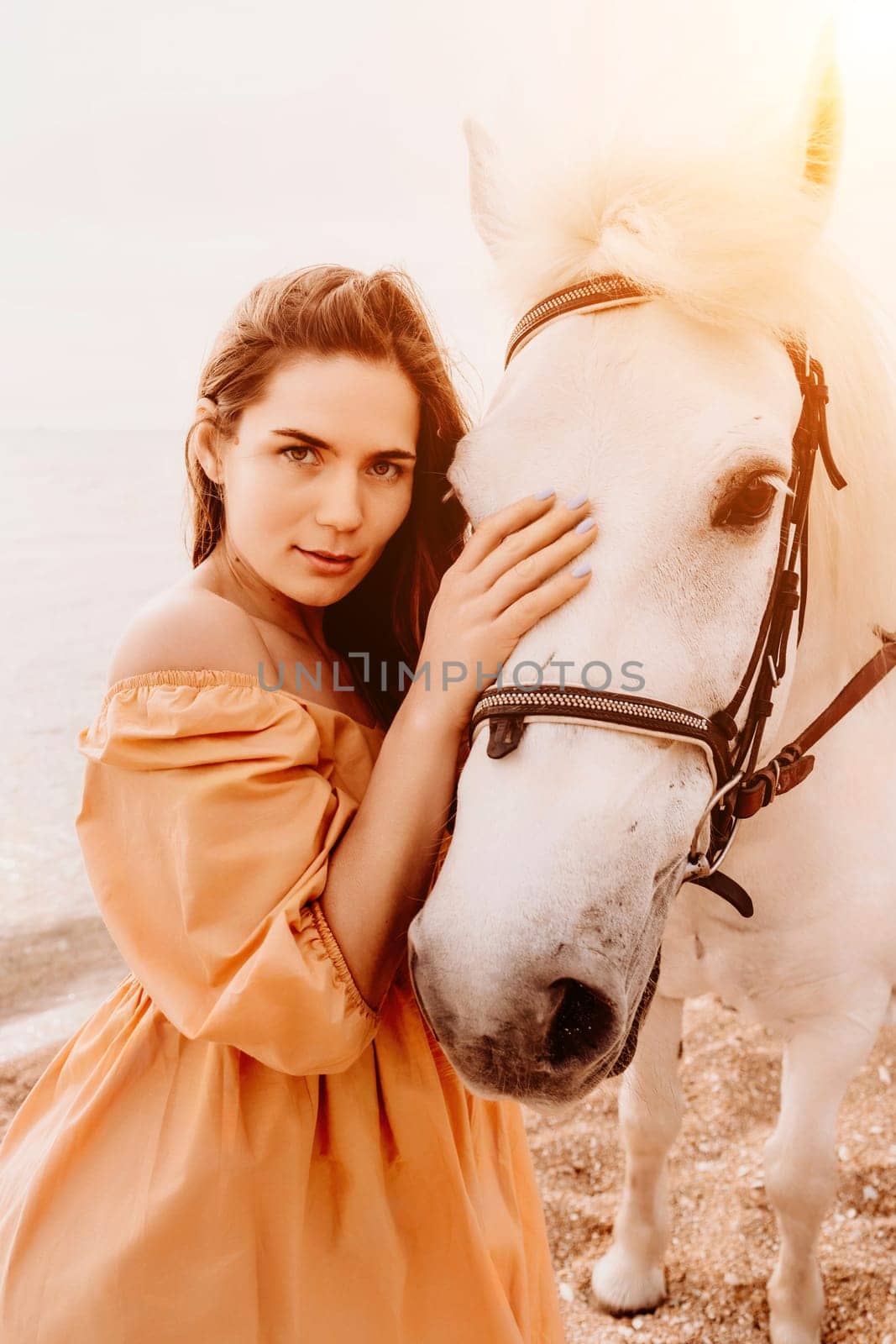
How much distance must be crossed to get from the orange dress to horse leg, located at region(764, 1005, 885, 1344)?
716 millimetres

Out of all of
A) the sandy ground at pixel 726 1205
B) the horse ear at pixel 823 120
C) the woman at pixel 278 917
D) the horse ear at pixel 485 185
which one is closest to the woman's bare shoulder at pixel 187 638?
the woman at pixel 278 917

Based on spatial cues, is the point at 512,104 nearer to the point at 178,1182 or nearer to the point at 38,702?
the point at 178,1182

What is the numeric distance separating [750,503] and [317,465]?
1.68 feet

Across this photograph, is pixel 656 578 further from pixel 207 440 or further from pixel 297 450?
pixel 207 440

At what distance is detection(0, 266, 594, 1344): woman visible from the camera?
93 cm

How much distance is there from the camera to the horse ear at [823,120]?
1.11 meters

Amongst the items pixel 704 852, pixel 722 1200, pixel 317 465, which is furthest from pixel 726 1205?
pixel 317 465

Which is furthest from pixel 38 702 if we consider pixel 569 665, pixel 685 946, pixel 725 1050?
pixel 569 665

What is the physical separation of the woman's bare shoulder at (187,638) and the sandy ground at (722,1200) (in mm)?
1517

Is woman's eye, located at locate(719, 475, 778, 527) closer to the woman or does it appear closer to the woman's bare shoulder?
the woman

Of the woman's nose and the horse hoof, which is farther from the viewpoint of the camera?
the horse hoof

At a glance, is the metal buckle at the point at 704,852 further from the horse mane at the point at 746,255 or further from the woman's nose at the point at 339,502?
the woman's nose at the point at 339,502

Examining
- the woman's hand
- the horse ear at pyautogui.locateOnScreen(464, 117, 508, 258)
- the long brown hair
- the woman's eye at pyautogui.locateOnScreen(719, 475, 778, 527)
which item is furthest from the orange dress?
the horse ear at pyautogui.locateOnScreen(464, 117, 508, 258)

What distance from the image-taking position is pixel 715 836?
3.68 ft
